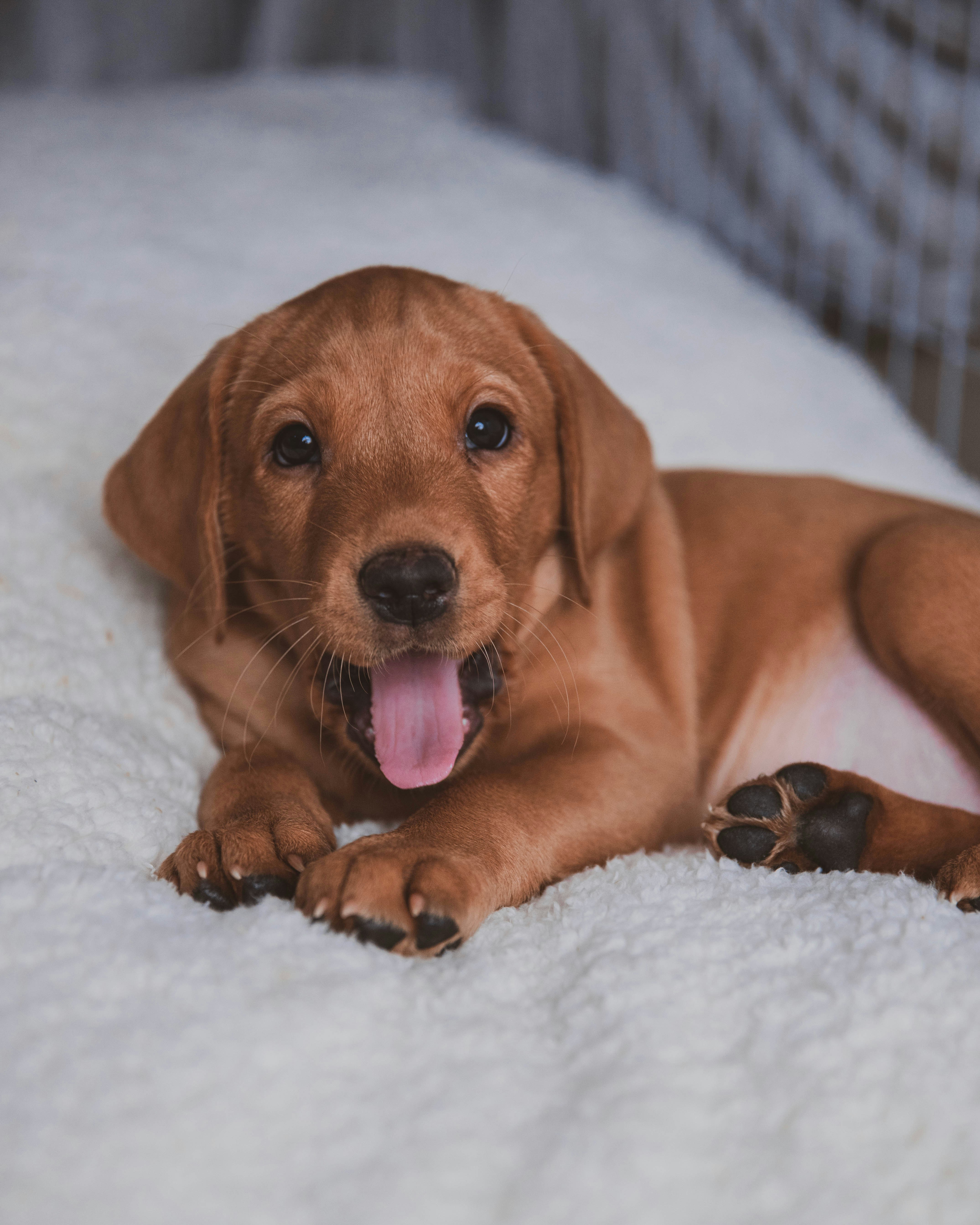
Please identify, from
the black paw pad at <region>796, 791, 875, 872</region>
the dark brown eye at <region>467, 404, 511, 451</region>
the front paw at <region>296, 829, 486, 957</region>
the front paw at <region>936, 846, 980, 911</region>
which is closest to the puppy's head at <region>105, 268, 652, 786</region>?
the dark brown eye at <region>467, 404, 511, 451</region>

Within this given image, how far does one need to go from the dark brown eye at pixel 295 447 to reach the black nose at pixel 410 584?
50 cm

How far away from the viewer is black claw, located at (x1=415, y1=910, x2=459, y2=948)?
1.78 meters

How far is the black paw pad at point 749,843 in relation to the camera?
223cm

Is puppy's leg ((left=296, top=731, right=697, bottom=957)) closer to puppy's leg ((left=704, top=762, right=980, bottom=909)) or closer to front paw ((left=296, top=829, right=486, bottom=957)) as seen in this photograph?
front paw ((left=296, top=829, right=486, bottom=957))

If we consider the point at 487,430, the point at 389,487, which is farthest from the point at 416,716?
the point at 487,430

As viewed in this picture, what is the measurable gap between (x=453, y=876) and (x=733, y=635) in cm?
147

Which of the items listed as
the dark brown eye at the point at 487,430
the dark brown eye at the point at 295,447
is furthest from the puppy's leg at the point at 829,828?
the dark brown eye at the point at 295,447

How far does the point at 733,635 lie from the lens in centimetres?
306

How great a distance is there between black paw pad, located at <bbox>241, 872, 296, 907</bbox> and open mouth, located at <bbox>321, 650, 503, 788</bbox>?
0.36 metres

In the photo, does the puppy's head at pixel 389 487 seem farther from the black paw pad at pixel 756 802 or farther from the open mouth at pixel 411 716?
the black paw pad at pixel 756 802

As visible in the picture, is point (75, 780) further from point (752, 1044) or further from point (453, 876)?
point (752, 1044)

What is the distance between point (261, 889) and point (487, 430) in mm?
1179

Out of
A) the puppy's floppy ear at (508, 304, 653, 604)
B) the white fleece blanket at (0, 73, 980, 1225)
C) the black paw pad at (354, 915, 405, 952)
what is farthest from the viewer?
the puppy's floppy ear at (508, 304, 653, 604)

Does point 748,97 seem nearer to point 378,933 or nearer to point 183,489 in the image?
point 183,489
